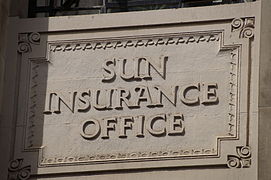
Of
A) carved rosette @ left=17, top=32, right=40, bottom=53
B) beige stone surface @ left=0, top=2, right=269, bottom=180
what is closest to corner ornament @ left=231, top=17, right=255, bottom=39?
beige stone surface @ left=0, top=2, right=269, bottom=180

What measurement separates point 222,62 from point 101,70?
1561 mm

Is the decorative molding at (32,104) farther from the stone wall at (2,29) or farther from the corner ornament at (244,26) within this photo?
the corner ornament at (244,26)

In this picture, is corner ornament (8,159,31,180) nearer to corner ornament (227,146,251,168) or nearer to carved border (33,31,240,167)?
carved border (33,31,240,167)

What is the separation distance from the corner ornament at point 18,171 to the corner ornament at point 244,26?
3140 millimetres

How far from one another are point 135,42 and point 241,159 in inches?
84.8

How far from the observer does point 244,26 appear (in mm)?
16766

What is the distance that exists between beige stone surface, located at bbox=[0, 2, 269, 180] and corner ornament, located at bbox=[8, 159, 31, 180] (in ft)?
0.04

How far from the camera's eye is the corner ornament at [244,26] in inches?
658

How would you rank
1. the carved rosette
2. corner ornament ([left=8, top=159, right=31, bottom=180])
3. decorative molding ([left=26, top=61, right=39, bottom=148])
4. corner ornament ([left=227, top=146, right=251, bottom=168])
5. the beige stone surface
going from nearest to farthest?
1. corner ornament ([left=227, top=146, right=251, bottom=168])
2. the beige stone surface
3. corner ornament ([left=8, top=159, right=31, bottom=180])
4. decorative molding ([left=26, top=61, right=39, bottom=148])
5. the carved rosette

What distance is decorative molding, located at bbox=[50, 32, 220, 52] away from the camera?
16.9 metres

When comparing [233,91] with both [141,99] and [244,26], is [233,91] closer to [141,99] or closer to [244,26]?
[244,26]

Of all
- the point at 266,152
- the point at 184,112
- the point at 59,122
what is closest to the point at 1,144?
the point at 59,122

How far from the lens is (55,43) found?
56.9 ft

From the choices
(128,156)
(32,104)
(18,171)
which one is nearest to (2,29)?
(32,104)
